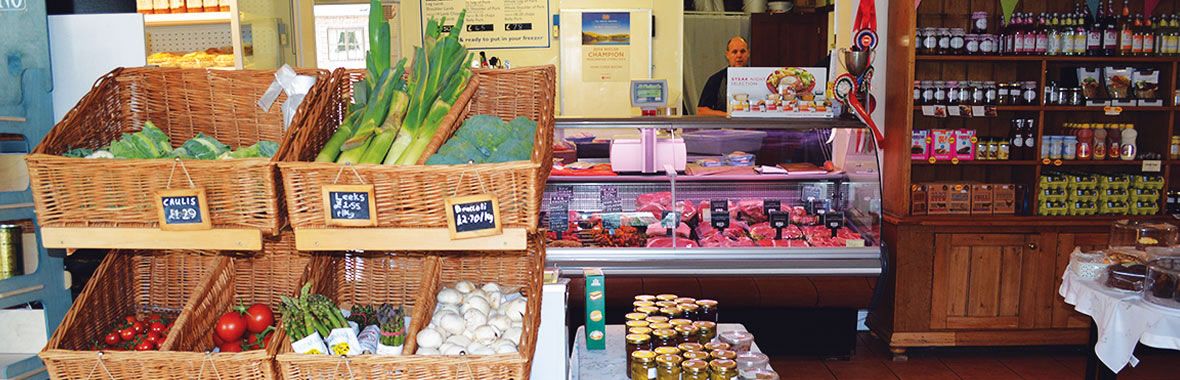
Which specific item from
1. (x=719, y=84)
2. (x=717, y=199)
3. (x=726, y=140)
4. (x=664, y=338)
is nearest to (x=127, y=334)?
Result: (x=664, y=338)

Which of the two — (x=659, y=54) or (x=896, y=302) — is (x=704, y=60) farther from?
(x=896, y=302)

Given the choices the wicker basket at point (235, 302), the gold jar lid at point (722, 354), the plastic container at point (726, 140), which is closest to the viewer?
the wicker basket at point (235, 302)

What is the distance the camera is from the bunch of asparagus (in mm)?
1956

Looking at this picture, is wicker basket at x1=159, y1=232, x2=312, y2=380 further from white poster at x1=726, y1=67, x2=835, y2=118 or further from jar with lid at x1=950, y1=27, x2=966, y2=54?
jar with lid at x1=950, y1=27, x2=966, y2=54

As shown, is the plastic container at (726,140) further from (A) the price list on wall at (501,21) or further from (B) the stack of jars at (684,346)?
(A) the price list on wall at (501,21)

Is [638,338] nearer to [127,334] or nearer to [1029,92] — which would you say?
[127,334]

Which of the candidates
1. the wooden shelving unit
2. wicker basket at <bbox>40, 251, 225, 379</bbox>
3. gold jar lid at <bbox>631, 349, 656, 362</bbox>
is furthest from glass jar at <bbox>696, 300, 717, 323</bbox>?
the wooden shelving unit

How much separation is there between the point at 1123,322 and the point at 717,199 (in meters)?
1.98

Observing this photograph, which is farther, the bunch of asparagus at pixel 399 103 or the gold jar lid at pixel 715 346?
the gold jar lid at pixel 715 346

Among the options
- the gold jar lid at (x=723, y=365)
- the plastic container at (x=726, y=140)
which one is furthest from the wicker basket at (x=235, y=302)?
the plastic container at (x=726, y=140)

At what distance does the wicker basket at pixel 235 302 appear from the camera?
189 centimetres

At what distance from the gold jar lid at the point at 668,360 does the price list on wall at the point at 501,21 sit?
5.64 metres

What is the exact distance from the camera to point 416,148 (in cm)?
197

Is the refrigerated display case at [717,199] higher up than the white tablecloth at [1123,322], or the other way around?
the refrigerated display case at [717,199]
